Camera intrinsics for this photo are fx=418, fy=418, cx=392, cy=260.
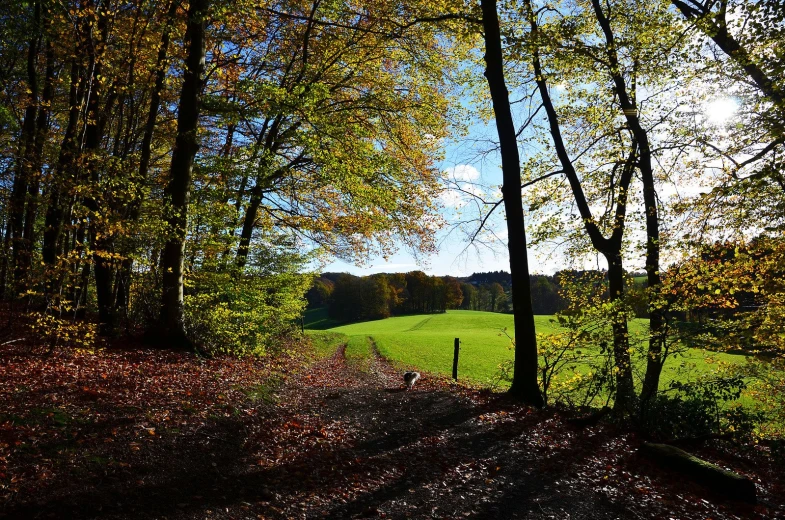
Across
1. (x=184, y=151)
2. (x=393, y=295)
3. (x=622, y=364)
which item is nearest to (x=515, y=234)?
(x=622, y=364)

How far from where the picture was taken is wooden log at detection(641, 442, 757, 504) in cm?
564

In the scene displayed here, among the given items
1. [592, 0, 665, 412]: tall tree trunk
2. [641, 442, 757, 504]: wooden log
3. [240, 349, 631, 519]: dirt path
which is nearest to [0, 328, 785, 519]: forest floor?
[240, 349, 631, 519]: dirt path

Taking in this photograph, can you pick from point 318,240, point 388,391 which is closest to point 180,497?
point 388,391

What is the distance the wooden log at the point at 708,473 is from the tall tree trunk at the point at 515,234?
3.08 metres

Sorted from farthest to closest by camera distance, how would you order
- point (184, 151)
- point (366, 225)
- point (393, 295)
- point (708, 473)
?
point (393, 295) → point (366, 225) → point (184, 151) → point (708, 473)

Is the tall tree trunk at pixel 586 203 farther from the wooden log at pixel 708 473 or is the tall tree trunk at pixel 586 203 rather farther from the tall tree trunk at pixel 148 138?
the tall tree trunk at pixel 148 138

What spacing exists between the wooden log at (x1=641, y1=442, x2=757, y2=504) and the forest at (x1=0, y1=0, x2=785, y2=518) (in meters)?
0.04

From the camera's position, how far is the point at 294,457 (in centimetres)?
580

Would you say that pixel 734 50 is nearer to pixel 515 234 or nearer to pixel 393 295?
pixel 515 234

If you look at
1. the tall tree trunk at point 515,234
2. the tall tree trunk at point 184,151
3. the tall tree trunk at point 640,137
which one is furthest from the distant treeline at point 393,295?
the tall tree trunk at point 515,234

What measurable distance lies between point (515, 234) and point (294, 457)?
6.85 metres

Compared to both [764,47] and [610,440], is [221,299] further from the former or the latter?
[764,47]

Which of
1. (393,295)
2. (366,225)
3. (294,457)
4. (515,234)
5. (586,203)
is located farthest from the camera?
(393,295)

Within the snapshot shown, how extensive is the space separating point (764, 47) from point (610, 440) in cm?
824
